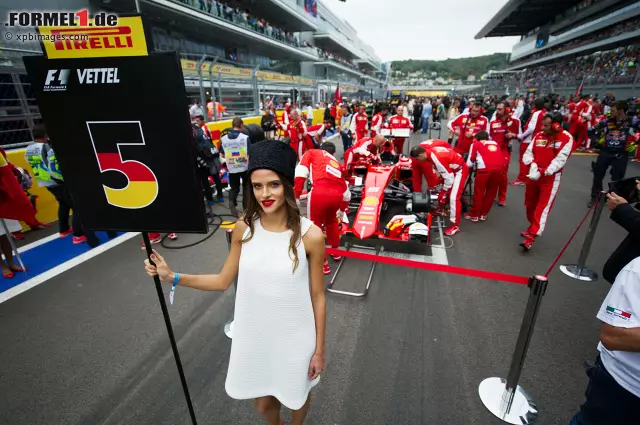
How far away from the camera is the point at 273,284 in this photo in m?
1.54

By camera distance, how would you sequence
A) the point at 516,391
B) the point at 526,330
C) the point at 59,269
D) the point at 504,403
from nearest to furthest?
the point at 526,330 < the point at 504,403 < the point at 516,391 < the point at 59,269

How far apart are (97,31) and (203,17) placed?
22601mm

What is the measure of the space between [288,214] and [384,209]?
466cm

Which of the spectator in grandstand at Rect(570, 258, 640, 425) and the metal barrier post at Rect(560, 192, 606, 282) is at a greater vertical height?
the spectator in grandstand at Rect(570, 258, 640, 425)

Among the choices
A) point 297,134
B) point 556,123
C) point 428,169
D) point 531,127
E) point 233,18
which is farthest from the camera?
point 233,18

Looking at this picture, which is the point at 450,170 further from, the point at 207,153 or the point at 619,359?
the point at 207,153

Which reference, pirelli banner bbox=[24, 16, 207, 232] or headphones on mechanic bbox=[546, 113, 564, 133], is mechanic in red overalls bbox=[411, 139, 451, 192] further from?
pirelli banner bbox=[24, 16, 207, 232]

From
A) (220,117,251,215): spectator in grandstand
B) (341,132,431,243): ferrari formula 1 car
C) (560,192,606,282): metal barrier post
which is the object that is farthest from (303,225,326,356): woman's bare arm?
(220,117,251,215): spectator in grandstand

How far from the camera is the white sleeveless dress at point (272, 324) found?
154 centimetres

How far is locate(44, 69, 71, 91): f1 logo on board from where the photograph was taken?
1.34 metres

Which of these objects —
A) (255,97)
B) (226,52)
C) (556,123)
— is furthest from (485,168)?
(226,52)

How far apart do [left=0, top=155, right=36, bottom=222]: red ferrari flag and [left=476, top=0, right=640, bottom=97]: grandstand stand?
69.4 feet

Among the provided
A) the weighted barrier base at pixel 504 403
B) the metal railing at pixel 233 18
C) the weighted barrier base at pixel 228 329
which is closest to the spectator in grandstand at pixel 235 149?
the weighted barrier base at pixel 228 329

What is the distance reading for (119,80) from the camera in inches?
52.6
